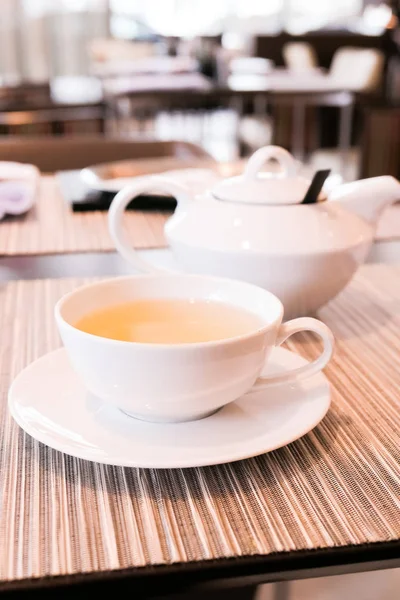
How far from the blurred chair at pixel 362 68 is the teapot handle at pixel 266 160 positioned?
350 centimetres

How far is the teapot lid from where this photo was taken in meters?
0.52

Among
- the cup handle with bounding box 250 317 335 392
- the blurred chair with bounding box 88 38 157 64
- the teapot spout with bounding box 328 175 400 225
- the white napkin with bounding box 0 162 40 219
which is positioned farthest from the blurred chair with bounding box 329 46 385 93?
the cup handle with bounding box 250 317 335 392

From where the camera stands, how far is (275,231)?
500mm

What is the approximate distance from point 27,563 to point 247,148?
3013 mm

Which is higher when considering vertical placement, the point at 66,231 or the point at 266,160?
the point at 266,160

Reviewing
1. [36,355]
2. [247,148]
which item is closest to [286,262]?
[36,355]

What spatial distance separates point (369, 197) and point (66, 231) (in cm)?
39

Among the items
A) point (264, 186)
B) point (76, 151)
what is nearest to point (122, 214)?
point (264, 186)

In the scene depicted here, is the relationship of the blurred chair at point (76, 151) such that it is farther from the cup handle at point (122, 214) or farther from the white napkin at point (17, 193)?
the cup handle at point (122, 214)

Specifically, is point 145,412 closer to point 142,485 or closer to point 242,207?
point 142,485

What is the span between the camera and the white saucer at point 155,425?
32cm

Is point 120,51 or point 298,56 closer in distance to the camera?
point 120,51

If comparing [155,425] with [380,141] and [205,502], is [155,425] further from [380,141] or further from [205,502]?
[380,141]

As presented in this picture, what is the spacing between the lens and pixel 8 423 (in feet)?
1.24
